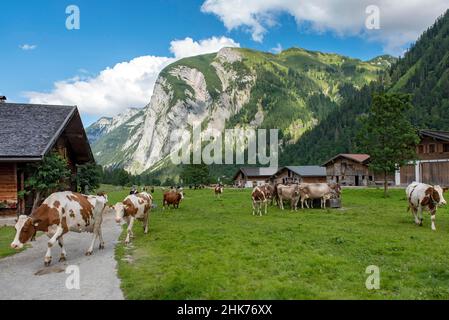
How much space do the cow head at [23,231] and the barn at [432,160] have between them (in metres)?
54.5

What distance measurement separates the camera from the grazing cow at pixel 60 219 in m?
12.4

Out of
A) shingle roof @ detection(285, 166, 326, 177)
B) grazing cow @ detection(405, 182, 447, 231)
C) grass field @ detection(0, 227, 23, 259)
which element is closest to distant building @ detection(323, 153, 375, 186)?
shingle roof @ detection(285, 166, 326, 177)

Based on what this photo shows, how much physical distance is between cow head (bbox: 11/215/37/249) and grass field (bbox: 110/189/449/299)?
10.9 feet

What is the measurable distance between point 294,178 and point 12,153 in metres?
78.0

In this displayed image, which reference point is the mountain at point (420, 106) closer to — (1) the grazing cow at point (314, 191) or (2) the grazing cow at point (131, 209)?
(1) the grazing cow at point (314, 191)

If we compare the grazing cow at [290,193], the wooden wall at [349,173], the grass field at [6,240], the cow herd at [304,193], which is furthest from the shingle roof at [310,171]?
the grass field at [6,240]

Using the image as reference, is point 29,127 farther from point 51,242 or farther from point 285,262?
point 285,262

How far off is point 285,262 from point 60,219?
8.32 metres

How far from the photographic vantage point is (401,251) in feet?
45.5

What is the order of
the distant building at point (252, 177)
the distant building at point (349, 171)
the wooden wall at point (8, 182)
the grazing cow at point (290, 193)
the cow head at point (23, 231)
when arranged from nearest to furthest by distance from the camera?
1. the cow head at point (23, 231)
2. the wooden wall at point (8, 182)
3. the grazing cow at point (290, 193)
4. the distant building at point (349, 171)
5. the distant building at point (252, 177)

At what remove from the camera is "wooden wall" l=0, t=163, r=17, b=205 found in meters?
27.5

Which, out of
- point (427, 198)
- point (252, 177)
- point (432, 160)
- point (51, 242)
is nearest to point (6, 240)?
point (51, 242)

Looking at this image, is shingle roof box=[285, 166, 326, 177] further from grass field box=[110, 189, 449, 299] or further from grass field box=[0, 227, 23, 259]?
grass field box=[0, 227, 23, 259]
